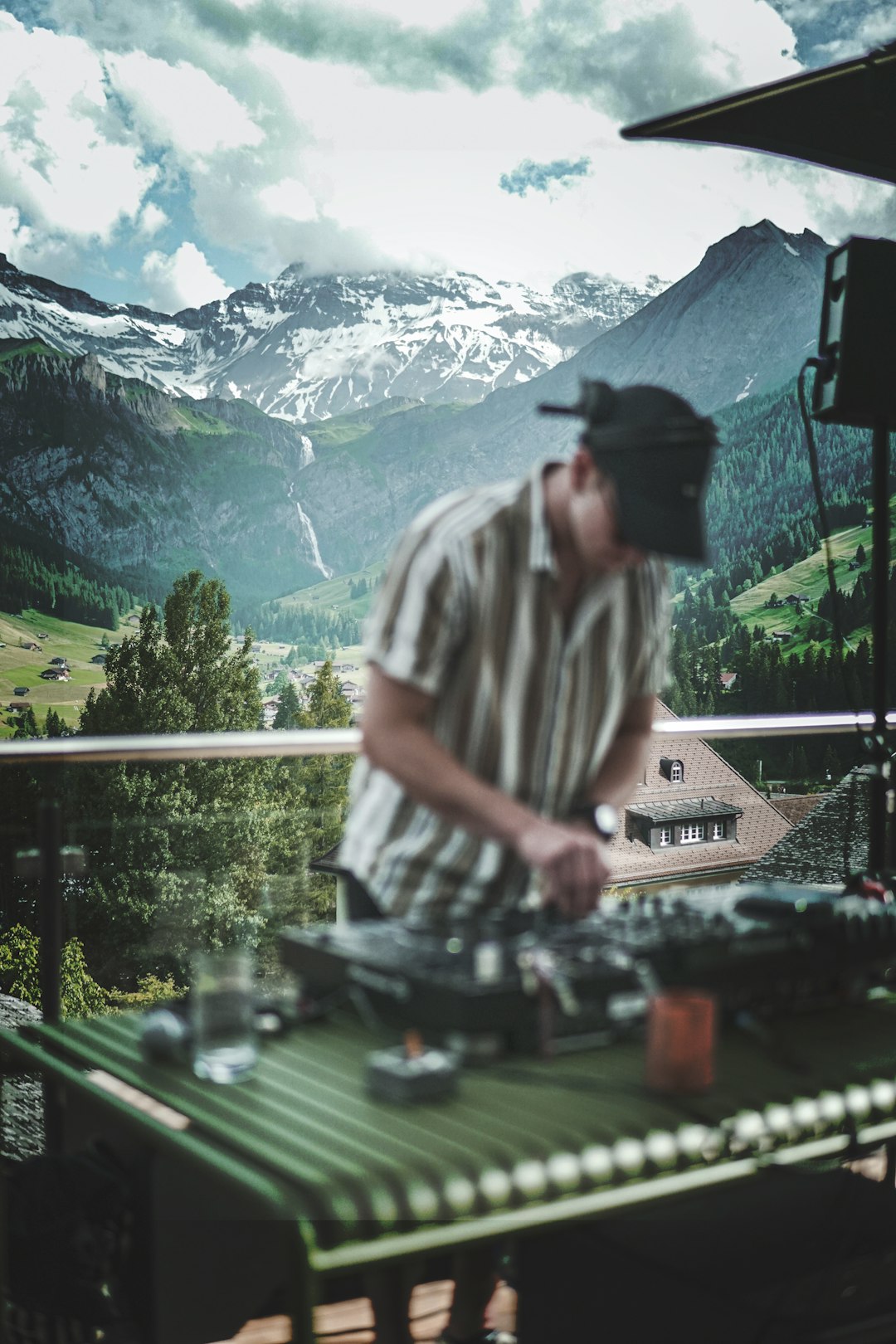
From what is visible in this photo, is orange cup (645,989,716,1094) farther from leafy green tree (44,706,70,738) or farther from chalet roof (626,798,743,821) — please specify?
leafy green tree (44,706,70,738)

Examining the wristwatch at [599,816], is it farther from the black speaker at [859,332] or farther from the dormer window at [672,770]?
the dormer window at [672,770]

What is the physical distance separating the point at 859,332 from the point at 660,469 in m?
1.30

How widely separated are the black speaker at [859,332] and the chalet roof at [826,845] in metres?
0.75

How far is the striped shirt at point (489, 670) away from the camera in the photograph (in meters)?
1.24

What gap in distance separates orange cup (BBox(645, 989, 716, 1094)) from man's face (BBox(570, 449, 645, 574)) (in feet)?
1.40

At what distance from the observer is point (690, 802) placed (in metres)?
8.42

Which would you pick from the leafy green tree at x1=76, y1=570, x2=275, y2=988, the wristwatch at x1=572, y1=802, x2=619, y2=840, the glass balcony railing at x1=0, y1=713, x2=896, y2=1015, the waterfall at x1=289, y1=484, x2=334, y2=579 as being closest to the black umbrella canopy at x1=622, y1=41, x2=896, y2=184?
the glass balcony railing at x1=0, y1=713, x2=896, y2=1015

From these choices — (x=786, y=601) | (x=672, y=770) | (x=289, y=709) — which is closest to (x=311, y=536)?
(x=289, y=709)

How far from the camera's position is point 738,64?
74.6 feet

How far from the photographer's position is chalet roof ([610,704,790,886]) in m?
3.70

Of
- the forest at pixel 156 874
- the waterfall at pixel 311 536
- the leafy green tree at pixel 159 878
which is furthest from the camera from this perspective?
the waterfall at pixel 311 536

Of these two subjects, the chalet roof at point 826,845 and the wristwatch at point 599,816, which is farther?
the chalet roof at point 826,845

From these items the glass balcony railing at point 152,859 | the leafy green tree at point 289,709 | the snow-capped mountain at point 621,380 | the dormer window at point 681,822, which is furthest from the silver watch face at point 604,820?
the snow-capped mountain at point 621,380

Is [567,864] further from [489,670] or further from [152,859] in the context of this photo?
[152,859]
